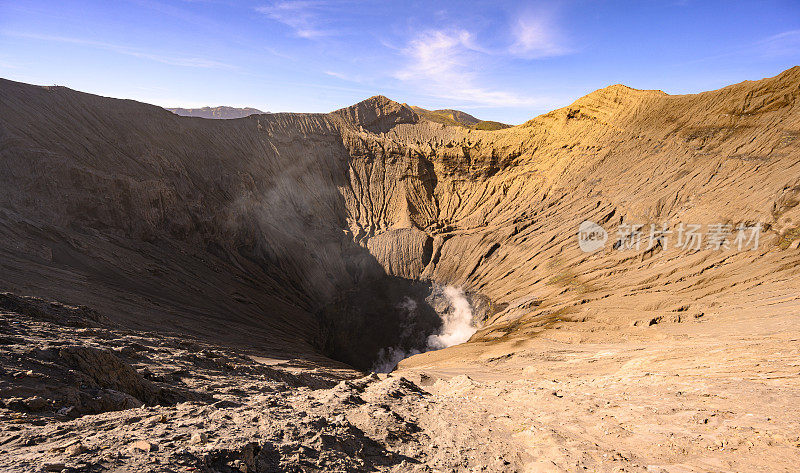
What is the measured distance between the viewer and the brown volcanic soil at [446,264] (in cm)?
527

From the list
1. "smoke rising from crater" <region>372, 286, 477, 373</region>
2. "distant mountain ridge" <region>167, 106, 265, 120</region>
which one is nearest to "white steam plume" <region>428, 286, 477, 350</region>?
"smoke rising from crater" <region>372, 286, 477, 373</region>

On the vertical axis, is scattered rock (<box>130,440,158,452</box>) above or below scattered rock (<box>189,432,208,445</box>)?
above

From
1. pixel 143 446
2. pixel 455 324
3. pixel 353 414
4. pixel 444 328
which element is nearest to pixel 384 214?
pixel 444 328

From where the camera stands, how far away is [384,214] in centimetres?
3431

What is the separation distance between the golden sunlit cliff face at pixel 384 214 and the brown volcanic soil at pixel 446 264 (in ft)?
0.49

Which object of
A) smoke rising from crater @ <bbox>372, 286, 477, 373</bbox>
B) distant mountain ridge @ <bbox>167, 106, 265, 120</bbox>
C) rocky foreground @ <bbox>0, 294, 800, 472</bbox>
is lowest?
smoke rising from crater @ <bbox>372, 286, 477, 373</bbox>

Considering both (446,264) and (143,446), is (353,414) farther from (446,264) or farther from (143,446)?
(446,264)

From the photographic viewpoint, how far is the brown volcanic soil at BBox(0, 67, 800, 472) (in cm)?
527

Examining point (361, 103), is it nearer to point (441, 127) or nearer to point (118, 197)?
point (441, 127)

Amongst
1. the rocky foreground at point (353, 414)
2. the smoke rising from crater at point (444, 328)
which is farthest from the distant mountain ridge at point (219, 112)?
the rocky foreground at point (353, 414)

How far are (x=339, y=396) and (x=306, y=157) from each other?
3172 centimetres

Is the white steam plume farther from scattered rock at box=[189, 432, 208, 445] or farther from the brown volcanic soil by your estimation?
scattered rock at box=[189, 432, 208, 445]

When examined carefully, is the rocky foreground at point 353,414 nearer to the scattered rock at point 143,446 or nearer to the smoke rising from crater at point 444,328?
the scattered rock at point 143,446

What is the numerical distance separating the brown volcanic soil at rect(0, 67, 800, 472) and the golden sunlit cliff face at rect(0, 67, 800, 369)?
0.15 m
